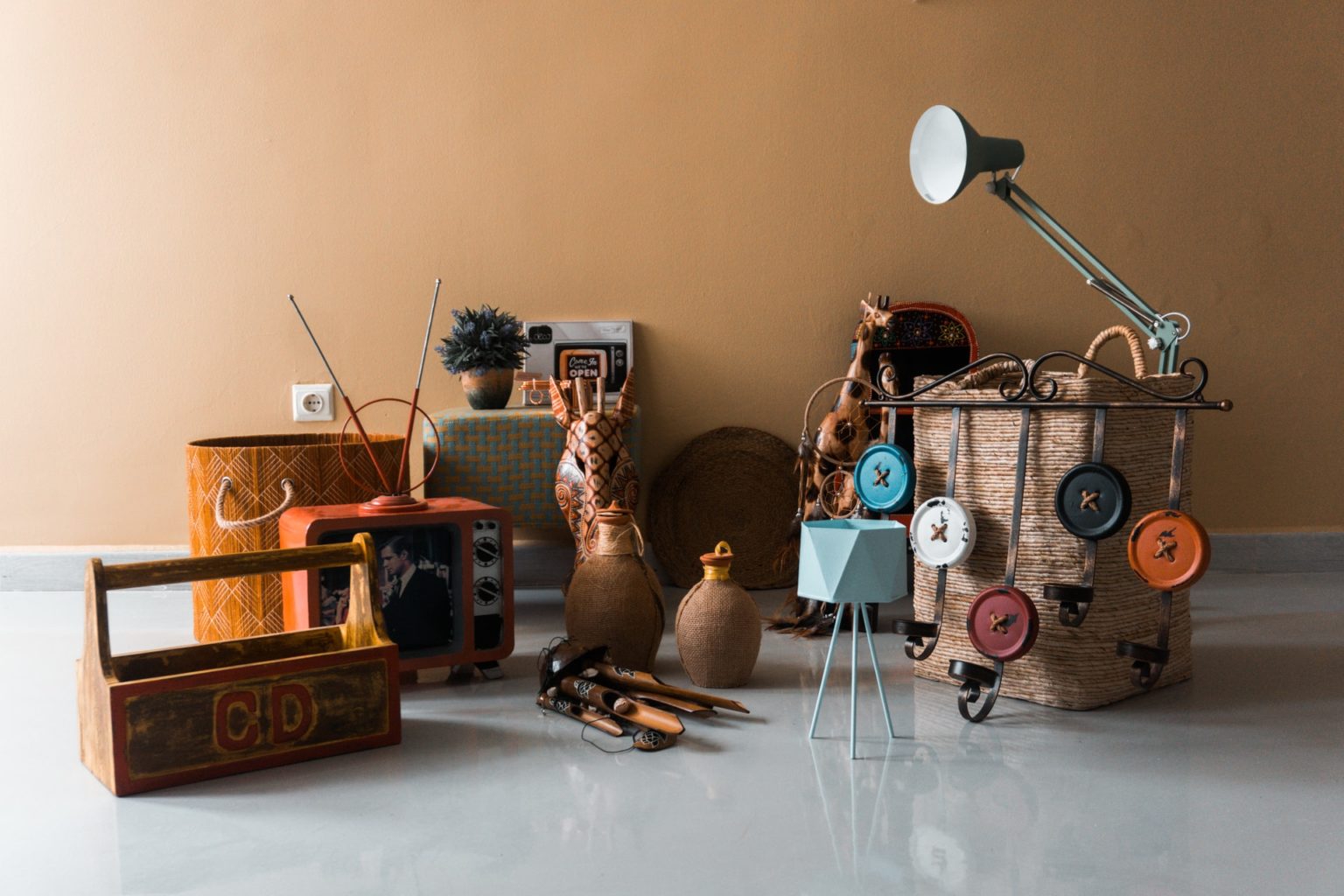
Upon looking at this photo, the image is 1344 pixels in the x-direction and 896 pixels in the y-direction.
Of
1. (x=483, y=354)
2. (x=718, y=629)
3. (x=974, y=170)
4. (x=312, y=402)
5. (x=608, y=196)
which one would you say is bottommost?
(x=718, y=629)

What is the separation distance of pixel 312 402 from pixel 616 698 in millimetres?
1522

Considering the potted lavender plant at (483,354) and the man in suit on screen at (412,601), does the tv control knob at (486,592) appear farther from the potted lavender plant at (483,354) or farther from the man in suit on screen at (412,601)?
the potted lavender plant at (483,354)

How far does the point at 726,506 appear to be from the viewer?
2758 mm

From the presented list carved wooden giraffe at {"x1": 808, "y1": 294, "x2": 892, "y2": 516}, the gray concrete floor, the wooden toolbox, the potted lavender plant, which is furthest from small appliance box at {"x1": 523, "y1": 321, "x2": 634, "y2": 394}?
the wooden toolbox

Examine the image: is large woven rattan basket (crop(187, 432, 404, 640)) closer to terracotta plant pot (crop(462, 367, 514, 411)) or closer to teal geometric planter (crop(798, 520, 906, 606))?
terracotta plant pot (crop(462, 367, 514, 411))

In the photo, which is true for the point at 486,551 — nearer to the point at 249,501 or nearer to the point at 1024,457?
the point at 249,501

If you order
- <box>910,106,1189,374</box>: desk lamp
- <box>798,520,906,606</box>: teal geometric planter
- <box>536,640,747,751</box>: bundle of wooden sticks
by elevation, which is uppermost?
<box>910,106,1189,374</box>: desk lamp

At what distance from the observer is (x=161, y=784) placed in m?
1.39

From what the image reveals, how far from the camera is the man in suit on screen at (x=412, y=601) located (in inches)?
72.1

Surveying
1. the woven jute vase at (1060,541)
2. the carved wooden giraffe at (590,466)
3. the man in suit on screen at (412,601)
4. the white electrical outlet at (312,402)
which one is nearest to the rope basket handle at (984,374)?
the woven jute vase at (1060,541)

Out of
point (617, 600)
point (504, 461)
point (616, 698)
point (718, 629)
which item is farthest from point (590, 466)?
point (616, 698)

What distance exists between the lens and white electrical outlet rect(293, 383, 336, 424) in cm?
279

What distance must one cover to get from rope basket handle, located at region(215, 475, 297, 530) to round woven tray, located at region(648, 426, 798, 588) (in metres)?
1.02

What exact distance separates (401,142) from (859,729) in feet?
6.47
